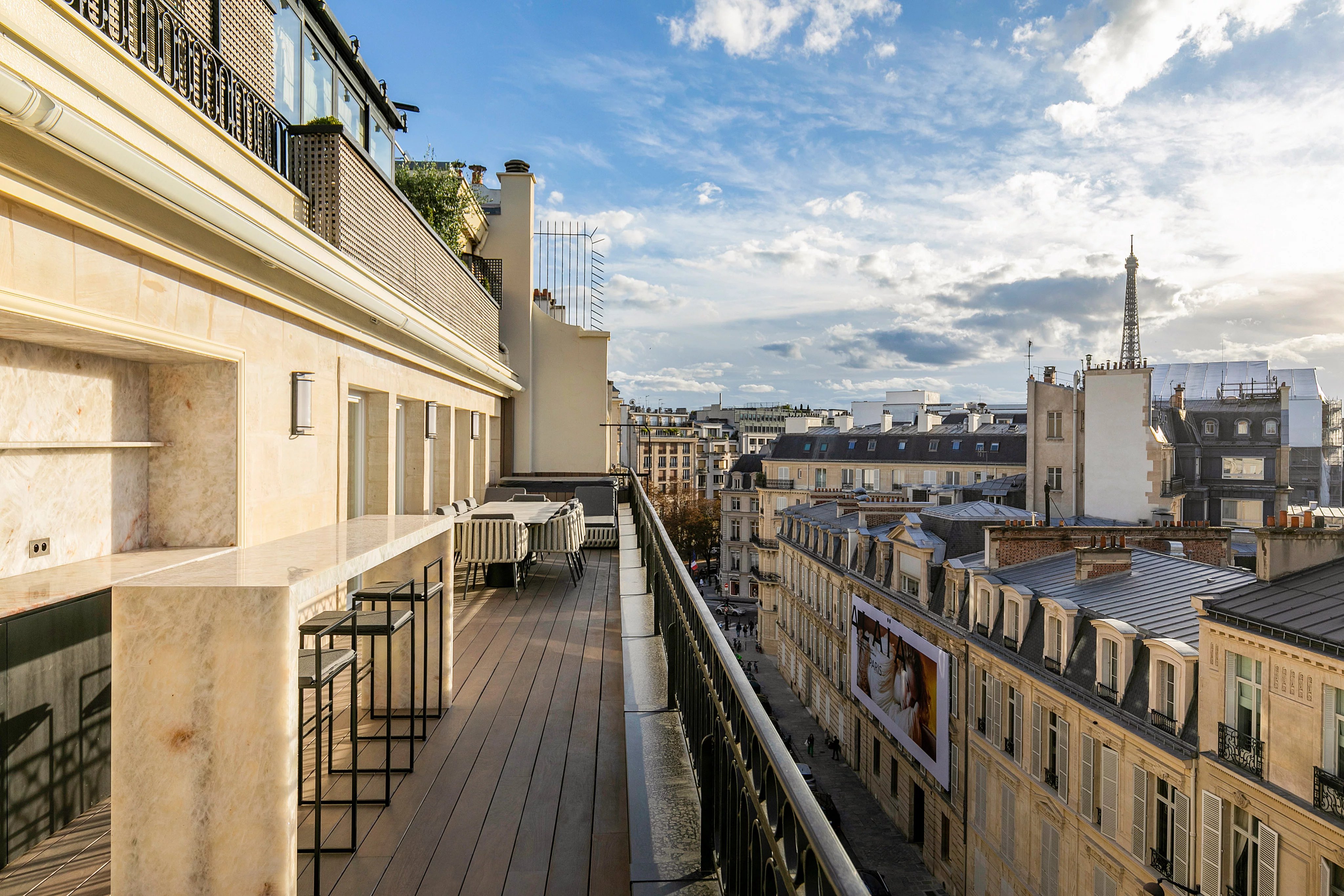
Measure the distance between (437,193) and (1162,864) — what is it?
16.5 metres

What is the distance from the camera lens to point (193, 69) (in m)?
4.20

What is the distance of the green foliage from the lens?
11938 mm

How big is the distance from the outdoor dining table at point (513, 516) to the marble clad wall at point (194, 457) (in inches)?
147

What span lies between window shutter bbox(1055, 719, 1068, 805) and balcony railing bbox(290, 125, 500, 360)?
1361cm

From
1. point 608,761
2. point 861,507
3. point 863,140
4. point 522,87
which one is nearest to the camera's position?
point 608,761

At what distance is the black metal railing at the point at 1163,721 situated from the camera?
37.6 ft

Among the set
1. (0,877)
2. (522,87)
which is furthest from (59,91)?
(522,87)

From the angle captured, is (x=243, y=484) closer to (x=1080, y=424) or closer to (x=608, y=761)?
(x=608, y=761)

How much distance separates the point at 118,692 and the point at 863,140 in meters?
38.0

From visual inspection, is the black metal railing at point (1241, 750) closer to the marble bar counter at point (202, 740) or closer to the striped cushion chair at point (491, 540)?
the striped cushion chair at point (491, 540)

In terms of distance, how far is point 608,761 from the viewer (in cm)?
372

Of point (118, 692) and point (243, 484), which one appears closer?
point (118, 692)

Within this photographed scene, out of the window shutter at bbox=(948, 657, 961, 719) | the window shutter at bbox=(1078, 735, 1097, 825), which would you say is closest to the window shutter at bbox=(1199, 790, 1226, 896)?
the window shutter at bbox=(1078, 735, 1097, 825)

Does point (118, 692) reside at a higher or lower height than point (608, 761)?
higher
